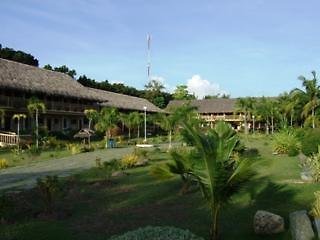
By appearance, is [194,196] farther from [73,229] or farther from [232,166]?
[232,166]

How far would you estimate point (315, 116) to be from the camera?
5475cm

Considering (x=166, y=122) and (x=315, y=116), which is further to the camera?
(x=315, y=116)

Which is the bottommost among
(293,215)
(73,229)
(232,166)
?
(73,229)

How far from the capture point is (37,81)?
155 feet

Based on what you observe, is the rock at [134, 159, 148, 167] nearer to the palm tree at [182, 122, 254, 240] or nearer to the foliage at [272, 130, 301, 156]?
the foliage at [272, 130, 301, 156]

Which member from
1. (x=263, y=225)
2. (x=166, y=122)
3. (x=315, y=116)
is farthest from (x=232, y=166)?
(x=315, y=116)

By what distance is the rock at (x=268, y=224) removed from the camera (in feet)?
31.2

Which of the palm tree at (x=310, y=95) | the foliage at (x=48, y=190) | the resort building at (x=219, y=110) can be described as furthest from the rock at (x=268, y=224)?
the resort building at (x=219, y=110)

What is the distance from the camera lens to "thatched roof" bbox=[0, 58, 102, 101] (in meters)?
42.4

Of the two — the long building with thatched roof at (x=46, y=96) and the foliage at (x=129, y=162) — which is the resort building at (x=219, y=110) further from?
the foliage at (x=129, y=162)

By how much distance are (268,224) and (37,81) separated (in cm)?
4073

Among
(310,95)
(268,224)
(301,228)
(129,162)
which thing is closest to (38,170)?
(129,162)

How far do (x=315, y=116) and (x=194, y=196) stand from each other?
1733 inches

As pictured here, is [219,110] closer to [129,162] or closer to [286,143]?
[286,143]
